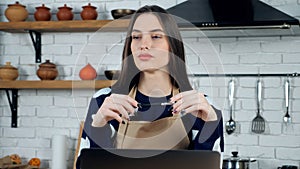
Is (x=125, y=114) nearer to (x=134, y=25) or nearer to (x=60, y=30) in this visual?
(x=134, y=25)

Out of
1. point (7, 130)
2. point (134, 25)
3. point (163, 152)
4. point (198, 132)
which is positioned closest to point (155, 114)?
point (198, 132)

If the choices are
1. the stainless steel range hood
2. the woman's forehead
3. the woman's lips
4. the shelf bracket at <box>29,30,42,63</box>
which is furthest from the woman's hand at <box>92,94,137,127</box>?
the shelf bracket at <box>29,30,42,63</box>

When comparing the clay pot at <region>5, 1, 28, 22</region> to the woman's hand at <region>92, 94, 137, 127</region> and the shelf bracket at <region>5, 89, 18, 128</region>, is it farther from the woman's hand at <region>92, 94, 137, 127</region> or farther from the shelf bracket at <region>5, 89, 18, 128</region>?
the woman's hand at <region>92, 94, 137, 127</region>

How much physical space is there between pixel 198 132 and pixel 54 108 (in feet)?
7.70

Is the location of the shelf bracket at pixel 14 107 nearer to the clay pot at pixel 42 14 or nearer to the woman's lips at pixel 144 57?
the clay pot at pixel 42 14

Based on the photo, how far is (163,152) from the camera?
0.92 metres

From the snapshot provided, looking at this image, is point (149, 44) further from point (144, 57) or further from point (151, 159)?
point (151, 159)

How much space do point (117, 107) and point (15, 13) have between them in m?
2.58

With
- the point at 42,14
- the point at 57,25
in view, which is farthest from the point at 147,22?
the point at 42,14

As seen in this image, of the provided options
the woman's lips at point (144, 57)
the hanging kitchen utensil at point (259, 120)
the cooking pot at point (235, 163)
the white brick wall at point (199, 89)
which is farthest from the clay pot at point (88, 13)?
the woman's lips at point (144, 57)

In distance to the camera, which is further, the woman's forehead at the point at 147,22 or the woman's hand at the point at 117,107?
the woman's forehead at the point at 147,22

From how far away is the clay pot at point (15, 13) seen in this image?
3498 mm

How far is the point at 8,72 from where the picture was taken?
3496 mm

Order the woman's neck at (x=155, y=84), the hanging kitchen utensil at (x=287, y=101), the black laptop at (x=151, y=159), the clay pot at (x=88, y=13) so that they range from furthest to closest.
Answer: the clay pot at (x=88, y=13), the hanging kitchen utensil at (x=287, y=101), the woman's neck at (x=155, y=84), the black laptop at (x=151, y=159)
